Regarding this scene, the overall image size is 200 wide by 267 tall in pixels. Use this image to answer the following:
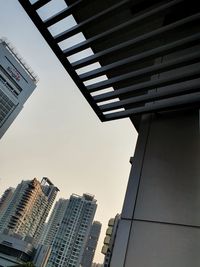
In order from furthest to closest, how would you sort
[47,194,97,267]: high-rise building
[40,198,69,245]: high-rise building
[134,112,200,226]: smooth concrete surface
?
[40,198,69,245]: high-rise building
[47,194,97,267]: high-rise building
[134,112,200,226]: smooth concrete surface

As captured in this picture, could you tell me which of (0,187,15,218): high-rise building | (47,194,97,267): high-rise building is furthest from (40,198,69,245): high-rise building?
(47,194,97,267): high-rise building

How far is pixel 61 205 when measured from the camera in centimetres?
15288

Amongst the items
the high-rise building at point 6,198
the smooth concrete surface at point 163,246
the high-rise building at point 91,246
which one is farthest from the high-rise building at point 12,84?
the high-rise building at point 91,246

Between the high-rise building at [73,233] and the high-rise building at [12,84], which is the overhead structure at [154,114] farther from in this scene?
the high-rise building at [73,233]

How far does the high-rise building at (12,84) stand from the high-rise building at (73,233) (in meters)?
52.3

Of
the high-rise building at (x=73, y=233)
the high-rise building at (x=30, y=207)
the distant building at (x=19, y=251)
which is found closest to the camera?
the distant building at (x=19, y=251)

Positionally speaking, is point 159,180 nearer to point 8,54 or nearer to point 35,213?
point 8,54

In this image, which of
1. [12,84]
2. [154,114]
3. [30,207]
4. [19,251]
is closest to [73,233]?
[30,207]

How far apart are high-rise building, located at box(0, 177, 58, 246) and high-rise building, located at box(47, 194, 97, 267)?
22.7 metres

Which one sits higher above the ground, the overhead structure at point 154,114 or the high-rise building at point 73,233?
the high-rise building at point 73,233

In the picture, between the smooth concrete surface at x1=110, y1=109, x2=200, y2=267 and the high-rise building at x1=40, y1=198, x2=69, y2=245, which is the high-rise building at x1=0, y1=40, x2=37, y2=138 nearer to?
the smooth concrete surface at x1=110, y1=109, x2=200, y2=267

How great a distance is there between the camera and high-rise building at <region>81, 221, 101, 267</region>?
130 metres

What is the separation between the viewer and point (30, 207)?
121 m

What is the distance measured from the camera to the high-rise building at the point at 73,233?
95.6 metres
